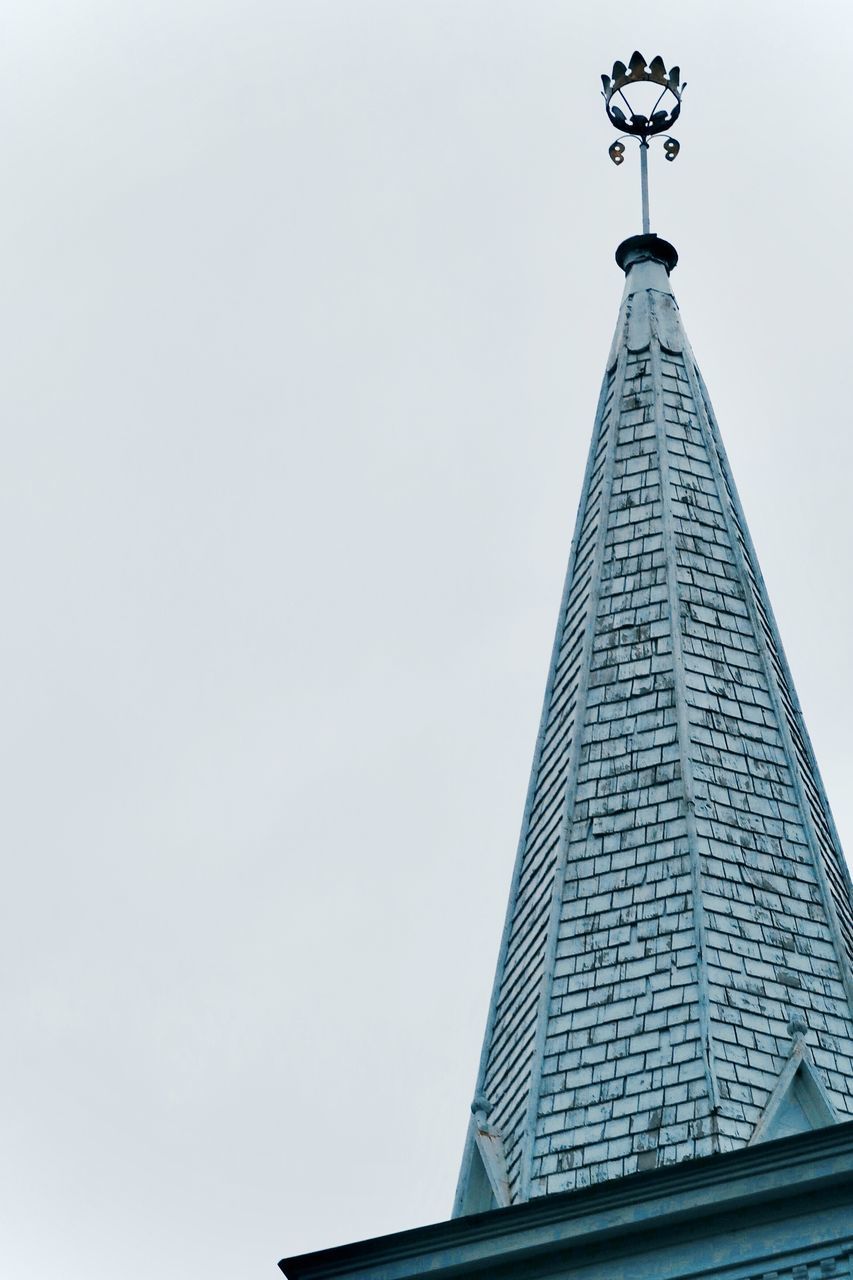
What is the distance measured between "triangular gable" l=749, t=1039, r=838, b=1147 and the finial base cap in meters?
12.1

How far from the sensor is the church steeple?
29094mm

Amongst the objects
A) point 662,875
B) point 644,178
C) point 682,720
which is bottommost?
point 662,875

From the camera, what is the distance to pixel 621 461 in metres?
35.8

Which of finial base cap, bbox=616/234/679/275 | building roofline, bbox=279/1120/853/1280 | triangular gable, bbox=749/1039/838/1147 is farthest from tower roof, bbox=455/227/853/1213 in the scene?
finial base cap, bbox=616/234/679/275

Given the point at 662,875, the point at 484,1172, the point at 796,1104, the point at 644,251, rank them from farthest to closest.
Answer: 1. the point at 644,251
2. the point at 662,875
3. the point at 484,1172
4. the point at 796,1104

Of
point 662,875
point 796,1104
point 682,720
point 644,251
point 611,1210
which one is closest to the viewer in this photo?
point 611,1210

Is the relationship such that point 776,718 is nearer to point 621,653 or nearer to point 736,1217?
point 621,653

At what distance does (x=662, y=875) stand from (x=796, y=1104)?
9.48 feet

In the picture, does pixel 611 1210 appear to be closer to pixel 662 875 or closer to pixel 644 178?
pixel 662 875

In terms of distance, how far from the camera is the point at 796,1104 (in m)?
28.8

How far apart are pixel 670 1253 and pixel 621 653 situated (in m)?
7.65

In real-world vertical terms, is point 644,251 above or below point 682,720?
above

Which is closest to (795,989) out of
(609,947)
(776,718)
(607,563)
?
(609,947)

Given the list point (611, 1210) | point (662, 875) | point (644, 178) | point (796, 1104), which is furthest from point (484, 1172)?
point (644, 178)
